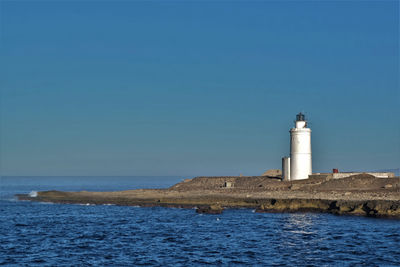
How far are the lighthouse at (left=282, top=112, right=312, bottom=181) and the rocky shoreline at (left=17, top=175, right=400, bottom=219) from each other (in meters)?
2.70

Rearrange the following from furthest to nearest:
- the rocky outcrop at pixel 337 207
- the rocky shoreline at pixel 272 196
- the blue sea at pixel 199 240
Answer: the rocky shoreline at pixel 272 196 < the rocky outcrop at pixel 337 207 < the blue sea at pixel 199 240

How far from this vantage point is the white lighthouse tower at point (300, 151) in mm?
73938

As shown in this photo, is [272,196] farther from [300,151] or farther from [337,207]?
[337,207]

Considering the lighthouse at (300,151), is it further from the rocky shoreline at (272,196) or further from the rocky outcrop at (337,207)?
the rocky outcrop at (337,207)

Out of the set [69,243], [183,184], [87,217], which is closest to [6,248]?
[69,243]

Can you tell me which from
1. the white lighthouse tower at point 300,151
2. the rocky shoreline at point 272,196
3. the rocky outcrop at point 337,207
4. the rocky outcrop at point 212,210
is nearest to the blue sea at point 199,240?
the rocky outcrop at point 212,210

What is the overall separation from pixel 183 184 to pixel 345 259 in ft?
190

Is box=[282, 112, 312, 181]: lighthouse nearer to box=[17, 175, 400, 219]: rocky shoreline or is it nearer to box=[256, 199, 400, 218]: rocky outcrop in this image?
box=[17, 175, 400, 219]: rocky shoreline

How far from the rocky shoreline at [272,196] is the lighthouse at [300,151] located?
8.85ft

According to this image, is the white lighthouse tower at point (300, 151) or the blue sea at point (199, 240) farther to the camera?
the white lighthouse tower at point (300, 151)

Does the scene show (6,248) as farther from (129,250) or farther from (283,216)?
(283,216)

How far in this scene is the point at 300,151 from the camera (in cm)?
7419

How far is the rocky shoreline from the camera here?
179 ft

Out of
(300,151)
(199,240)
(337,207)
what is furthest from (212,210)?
(300,151)
